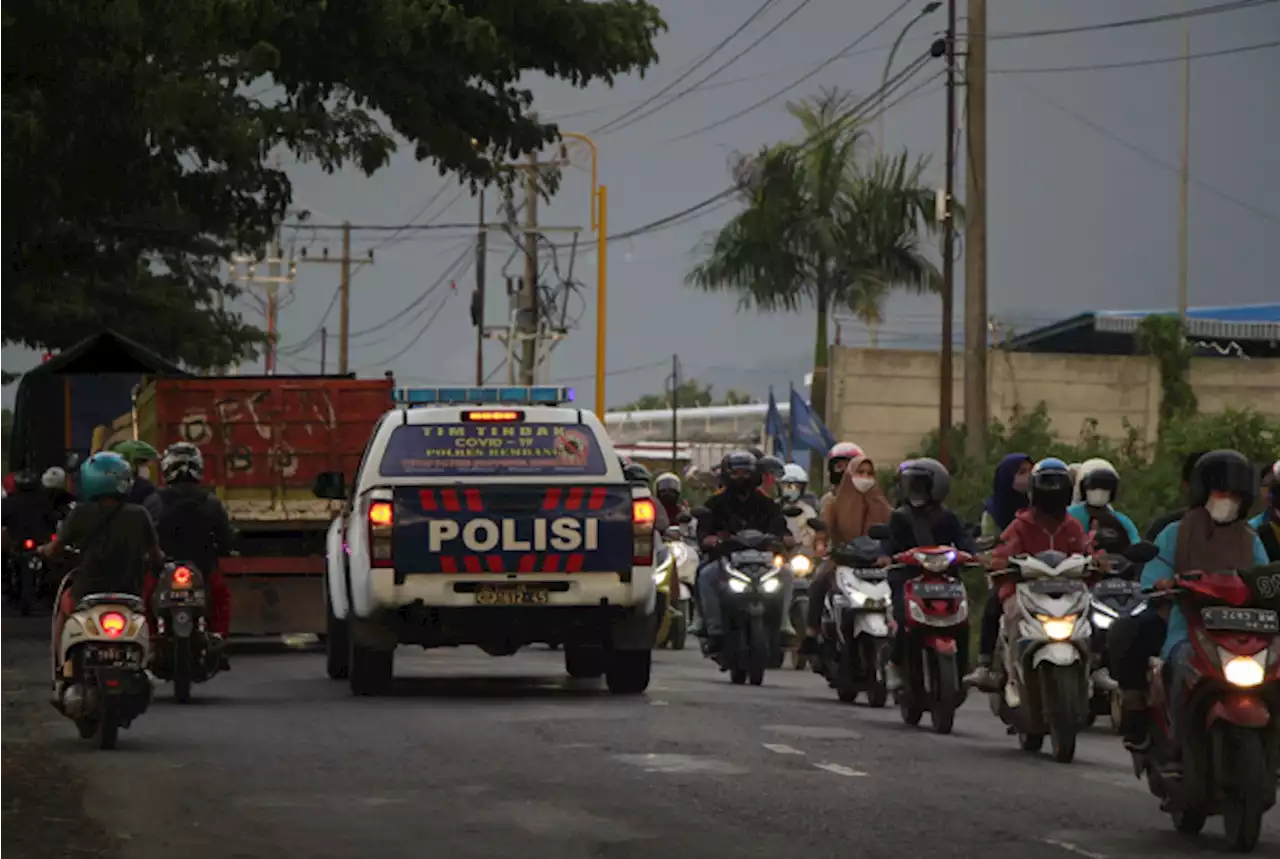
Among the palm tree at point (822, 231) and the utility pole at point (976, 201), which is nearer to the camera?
the utility pole at point (976, 201)

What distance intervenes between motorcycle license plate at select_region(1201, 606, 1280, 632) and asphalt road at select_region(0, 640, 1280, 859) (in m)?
0.94

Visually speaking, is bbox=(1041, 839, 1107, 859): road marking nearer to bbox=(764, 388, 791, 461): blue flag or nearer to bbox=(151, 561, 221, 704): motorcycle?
bbox=(151, 561, 221, 704): motorcycle

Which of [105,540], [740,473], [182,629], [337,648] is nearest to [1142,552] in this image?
[105,540]

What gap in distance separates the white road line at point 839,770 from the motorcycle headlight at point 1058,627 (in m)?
1.55

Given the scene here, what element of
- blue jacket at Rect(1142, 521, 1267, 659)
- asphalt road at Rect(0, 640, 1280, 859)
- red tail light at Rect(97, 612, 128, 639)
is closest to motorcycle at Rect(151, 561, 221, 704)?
asphalt road at Rect(0, 640, 1280, 859)

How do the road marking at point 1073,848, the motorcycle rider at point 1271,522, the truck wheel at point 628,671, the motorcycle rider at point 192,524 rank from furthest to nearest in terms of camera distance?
the truck wheel at point 628,671 → the motorcycle rider at point 192,524 → the motorcycle rider at point 1271,522 → the road marking at point 1073,848

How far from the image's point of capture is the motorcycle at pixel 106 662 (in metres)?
15.5

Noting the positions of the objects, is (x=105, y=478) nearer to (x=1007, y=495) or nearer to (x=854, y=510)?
(x=1007, y=495)

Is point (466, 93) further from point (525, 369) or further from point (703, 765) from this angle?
point (525, 369)

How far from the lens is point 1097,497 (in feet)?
58.2

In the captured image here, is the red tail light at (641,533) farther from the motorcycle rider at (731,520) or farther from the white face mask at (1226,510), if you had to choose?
the white face mask at (1226,510)

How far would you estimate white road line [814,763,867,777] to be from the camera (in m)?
14.2

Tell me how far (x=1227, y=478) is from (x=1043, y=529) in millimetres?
4155

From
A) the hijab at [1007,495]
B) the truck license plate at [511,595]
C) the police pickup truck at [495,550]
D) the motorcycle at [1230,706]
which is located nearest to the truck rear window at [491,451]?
the police pickup truck at [495,550]
